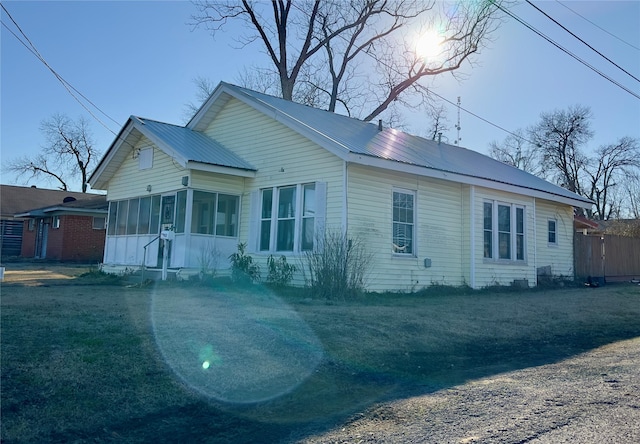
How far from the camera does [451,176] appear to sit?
46.8 feet

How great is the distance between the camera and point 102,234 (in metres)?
28.3

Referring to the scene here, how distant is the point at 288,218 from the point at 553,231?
33.6 feet

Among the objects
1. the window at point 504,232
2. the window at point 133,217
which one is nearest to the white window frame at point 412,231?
the window at point 504,232

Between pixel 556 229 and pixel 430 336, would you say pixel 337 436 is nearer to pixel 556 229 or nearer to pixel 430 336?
pixel 430 336

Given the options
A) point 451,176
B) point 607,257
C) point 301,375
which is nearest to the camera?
point 301,375

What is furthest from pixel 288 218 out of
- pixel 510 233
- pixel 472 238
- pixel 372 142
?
pixel 510 233

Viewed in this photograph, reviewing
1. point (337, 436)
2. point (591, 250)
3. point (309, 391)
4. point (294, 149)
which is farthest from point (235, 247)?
point (591, 250)

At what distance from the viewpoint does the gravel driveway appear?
156 inches

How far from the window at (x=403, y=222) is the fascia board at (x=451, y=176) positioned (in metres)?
0.74

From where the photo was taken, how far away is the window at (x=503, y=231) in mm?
15844

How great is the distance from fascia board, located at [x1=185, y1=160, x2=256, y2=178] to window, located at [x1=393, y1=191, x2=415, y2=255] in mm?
4078

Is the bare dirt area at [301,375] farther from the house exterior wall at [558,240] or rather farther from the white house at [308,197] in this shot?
the house exterior wall at [558,240]

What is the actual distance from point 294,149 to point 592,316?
7.75 metres

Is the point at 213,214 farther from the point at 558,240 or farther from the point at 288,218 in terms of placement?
the point at 558,240
